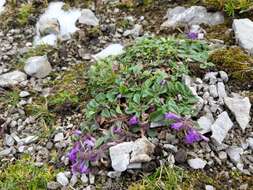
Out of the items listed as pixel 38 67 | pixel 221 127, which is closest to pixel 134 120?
pixel 221 127

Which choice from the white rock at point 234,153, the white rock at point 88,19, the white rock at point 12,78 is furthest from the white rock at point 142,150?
the white rock at point 88,19

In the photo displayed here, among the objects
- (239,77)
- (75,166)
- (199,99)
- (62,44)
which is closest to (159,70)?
(199,99)

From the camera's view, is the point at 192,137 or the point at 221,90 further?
the point at 221,90

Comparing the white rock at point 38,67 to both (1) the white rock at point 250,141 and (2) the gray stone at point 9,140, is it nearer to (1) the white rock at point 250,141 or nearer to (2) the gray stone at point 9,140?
(2) the gray stone at point 9,140

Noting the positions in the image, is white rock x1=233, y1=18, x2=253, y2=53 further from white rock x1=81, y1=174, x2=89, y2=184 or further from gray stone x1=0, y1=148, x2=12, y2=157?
gray stone x1=0, y1=148, x2=12, y2=157

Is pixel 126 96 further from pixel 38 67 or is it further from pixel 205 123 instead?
pixel 38 67

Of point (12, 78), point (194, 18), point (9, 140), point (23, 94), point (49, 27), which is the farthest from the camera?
point (49, 27)

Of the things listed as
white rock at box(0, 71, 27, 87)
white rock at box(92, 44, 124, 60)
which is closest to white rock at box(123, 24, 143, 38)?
white rock at box(92, 44, 124, 60)
